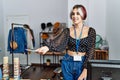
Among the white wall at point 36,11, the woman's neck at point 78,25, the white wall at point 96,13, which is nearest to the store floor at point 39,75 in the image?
the white wall at point 36,11

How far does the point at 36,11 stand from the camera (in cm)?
588

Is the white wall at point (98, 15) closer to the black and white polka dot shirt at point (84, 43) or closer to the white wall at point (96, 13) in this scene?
the white wall at point (96, 13)

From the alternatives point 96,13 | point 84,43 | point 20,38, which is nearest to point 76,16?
point 84,43

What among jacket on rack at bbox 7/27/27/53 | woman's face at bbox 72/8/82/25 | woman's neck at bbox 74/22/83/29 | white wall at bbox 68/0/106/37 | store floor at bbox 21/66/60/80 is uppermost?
white wall at bbox 68/0/106/37

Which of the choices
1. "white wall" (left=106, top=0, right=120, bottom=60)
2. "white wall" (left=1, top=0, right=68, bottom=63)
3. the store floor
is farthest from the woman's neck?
"white wall" (left=1, top=0, right=68, bottom=63)

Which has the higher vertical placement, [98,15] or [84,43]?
[98,15]

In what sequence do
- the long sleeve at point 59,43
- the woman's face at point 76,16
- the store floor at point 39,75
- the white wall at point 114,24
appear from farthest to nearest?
the store floor at point 39,75 → the white wall at point 114,24 → the woman's face at point 76,16 → the long sleeve at point 59,43

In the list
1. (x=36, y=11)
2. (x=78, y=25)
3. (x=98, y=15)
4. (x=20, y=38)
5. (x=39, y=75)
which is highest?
(x=36, y=11)

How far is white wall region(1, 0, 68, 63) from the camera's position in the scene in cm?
574

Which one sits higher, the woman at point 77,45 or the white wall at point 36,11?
the white wall at point 36,11

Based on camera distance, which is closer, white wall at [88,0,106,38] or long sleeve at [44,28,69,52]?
long sleeve at [44,28,69,52]

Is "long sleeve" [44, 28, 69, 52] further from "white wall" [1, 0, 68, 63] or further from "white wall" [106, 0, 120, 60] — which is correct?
"white wall" [1, 0, 68, 63]

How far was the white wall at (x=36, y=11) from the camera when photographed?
18.8ft

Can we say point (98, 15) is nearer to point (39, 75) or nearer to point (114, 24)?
point (114, 24)
